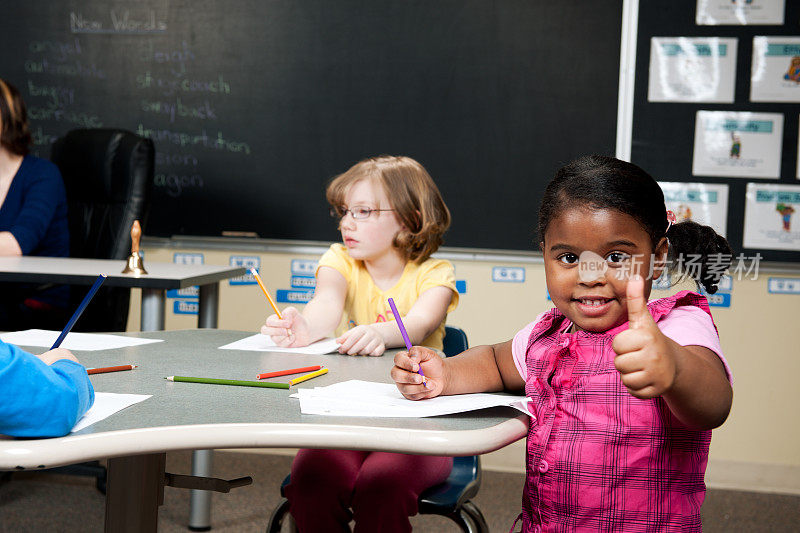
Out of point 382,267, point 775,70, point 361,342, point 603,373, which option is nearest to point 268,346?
point 361,342

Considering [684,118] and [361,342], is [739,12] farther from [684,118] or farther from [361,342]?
[361,342]

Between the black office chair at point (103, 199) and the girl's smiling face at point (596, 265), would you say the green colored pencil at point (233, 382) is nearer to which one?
the girl's smiling face at point (596, 265)

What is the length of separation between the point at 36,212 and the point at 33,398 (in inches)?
85.0

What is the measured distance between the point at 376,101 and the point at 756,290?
1.70 meters

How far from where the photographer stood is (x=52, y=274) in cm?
219

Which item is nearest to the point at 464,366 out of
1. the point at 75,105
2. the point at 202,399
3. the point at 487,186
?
the point at 202,399

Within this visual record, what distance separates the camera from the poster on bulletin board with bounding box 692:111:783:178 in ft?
9.77

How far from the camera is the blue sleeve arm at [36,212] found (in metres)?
2.73

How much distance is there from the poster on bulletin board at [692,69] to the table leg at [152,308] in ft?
6.58

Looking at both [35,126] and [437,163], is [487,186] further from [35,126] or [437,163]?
[35,126]

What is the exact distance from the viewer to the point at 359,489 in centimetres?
138

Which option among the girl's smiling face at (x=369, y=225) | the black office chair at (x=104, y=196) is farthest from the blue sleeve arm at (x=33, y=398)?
the black office chair at (x=104, y=196)

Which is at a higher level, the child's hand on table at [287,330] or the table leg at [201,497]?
the child's hand on table at [287,330]

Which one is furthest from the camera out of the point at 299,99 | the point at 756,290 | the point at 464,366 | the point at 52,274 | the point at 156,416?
the point at 299,99
